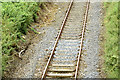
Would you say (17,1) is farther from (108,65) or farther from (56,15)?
(108,65)

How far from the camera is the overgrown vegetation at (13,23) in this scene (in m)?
9.61

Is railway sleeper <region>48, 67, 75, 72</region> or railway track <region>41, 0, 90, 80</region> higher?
railway track <region>41, 0, 90, 80</region>

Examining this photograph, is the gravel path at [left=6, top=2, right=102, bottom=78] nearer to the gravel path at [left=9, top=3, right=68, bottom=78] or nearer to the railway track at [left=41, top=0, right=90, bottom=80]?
the gravel path at [left=9, top=3, right=68, bottom=78]

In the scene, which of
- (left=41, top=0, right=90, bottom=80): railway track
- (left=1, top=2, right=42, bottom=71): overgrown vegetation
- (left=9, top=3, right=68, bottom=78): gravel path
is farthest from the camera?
(left=1, top=2, right=42, bottom=71): overgrown vegetation

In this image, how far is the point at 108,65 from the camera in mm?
9047

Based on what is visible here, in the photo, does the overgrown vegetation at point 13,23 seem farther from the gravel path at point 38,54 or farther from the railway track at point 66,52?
the railway track at point 66,52

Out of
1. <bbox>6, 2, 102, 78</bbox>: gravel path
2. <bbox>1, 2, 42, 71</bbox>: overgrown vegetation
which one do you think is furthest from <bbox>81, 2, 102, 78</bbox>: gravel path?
<bbox>1, 2, 42, 71</bbox>: overgrown vegetation

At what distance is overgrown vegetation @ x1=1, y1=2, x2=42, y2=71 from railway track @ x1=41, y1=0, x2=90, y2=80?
5.97 feet

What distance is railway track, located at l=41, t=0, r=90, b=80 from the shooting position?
8.79 metres

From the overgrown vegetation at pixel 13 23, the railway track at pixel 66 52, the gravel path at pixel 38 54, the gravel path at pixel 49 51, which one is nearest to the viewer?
the railway track at pixel 66 52

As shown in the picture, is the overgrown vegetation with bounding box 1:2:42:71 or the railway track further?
the overgrown vegetation with bounding box 1:2:42:71

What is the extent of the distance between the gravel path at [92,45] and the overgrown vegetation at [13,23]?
319 cm

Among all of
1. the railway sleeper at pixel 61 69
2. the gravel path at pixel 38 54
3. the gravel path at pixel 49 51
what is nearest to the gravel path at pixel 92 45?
the gravel path at pixel 49 51

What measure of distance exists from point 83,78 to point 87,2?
28.0ft
